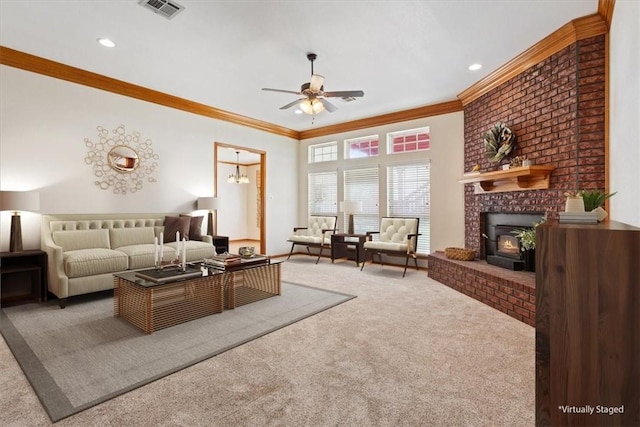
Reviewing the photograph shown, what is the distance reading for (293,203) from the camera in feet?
25.6

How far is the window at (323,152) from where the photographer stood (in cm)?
741

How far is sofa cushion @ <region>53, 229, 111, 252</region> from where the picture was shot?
4.00 m

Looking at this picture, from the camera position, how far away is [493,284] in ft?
12.1

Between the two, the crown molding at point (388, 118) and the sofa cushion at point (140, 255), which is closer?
the sofa cushion at point (140, 255)

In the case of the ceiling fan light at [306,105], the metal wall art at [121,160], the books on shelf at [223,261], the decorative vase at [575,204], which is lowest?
the books on shelf at [223,261]

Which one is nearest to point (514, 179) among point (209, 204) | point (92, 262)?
point (209, 204)

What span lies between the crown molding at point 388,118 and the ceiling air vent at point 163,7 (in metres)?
4.30

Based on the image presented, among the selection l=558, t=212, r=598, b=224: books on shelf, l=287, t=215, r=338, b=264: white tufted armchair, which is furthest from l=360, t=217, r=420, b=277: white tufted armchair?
l=558, t=212, r=598, b=224: books on shelf

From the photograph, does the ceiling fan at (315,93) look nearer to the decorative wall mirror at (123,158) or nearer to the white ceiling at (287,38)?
Answer: the white ceiling at (287,38)

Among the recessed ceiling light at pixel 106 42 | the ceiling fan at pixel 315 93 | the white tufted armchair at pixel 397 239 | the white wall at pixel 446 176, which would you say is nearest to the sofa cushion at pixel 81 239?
the recessed ceiling light at pixel 106 42

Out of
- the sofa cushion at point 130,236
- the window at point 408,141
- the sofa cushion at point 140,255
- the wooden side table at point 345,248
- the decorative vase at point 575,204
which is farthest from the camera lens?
the wooden side table at point 345,248

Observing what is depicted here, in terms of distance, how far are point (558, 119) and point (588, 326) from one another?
11.0ft

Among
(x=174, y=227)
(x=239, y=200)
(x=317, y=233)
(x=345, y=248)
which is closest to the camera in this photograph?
(x=174, y=227)

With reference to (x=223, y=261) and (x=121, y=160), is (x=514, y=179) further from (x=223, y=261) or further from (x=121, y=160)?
(x=121, y=160)
